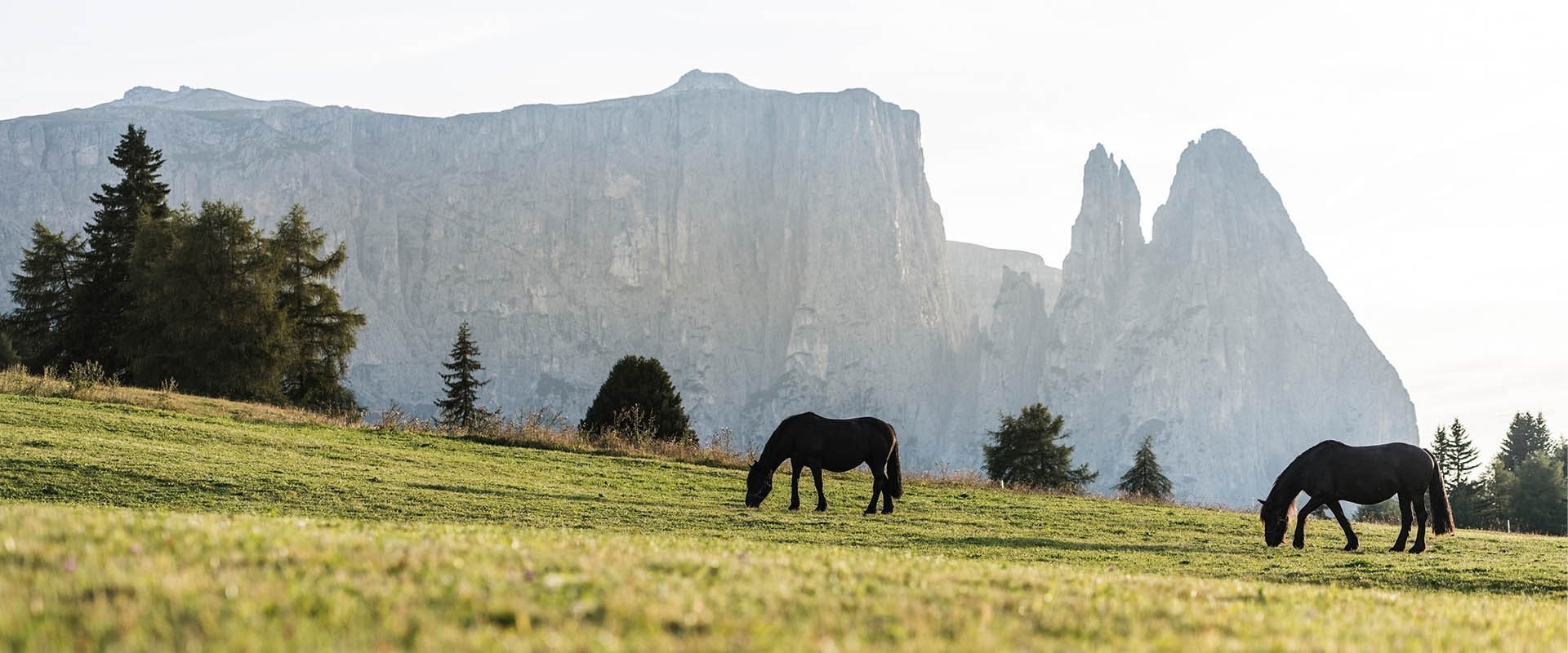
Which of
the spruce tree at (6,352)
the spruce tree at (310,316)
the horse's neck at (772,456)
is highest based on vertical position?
the spruce tree at (310,316)

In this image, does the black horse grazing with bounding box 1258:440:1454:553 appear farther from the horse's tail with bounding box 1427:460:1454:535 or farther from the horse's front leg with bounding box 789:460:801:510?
the horse's front leg with bounding box 789:460:801:510

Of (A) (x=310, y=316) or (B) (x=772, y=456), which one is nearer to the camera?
(B) (x=772, y=456)

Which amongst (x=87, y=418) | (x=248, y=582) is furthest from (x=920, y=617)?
(x=87, y=418)

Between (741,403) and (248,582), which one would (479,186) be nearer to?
(741,403)

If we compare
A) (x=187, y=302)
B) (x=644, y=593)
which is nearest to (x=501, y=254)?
(x=187, y=302)

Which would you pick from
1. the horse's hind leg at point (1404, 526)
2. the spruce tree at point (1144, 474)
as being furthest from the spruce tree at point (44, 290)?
the horse's hind leg at point (1404, 526)

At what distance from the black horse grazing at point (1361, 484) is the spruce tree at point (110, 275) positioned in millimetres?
56118

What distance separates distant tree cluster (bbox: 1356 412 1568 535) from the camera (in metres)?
59.8

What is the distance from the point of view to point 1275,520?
21047 millimetres

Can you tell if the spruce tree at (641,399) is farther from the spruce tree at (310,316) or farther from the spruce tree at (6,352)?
the spruce tree at (6,352)

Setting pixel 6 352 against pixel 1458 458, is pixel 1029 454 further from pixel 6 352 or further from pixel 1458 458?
pixel 6 352

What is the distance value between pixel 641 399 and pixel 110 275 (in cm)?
3214

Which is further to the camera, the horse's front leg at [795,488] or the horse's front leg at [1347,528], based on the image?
the horse's front leg at [795,488]

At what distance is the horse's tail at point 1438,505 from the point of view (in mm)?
20359
